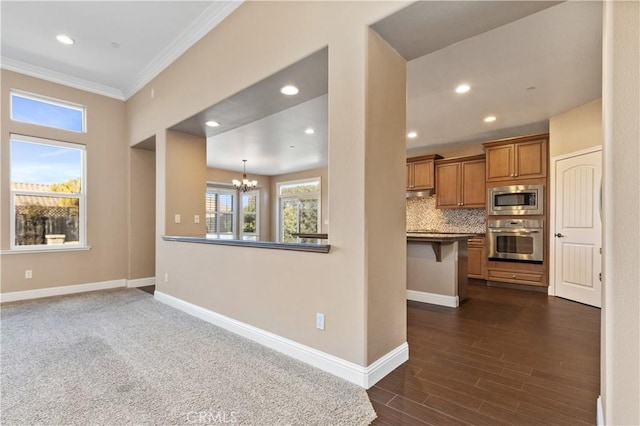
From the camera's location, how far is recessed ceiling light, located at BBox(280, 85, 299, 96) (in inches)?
113

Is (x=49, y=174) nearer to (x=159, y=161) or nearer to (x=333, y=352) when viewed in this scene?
(x=159, y=161)

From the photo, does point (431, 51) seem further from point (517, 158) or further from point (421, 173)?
point (421, 173)

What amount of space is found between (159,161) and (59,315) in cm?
216

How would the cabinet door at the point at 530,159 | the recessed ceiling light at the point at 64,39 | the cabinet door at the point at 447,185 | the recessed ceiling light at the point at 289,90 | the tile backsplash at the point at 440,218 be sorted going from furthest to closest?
the tile backsplash at the point at 440,218 < the cabinet door at the point at 447,185 < the cabinet door at the point at 530,159 < the recessed ceiling light at the point at 64,39 < the recessed ceiling light at the point at 289,90

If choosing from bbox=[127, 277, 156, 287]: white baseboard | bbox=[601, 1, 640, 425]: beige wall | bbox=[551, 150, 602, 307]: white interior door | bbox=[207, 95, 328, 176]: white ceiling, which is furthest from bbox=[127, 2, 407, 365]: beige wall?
bbox=[551, 150, 602, 307]: white interior door

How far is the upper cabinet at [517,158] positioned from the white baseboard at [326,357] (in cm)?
418

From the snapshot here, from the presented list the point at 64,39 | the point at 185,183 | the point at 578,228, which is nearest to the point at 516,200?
the point at 578,228

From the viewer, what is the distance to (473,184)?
→ 602 cm

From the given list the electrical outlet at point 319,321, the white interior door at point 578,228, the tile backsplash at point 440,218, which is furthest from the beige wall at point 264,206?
the electrical outlet at point 319,321

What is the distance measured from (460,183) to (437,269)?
9.15 ft

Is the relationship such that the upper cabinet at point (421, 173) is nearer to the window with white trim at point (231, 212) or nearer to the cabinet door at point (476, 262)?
the cabinet door at point (476, 262)

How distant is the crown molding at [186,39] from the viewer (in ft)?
10.1

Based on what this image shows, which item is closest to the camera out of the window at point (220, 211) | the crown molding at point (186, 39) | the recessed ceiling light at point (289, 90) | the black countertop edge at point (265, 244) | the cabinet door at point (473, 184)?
the black countertop edge at point (265, 244)

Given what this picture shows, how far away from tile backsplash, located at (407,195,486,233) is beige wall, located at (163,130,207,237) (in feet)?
15.4
